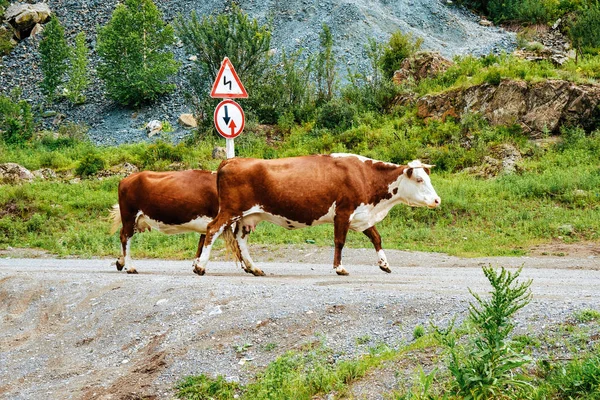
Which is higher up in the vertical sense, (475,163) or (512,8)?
(512,8)

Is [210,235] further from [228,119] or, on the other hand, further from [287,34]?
[287,34]

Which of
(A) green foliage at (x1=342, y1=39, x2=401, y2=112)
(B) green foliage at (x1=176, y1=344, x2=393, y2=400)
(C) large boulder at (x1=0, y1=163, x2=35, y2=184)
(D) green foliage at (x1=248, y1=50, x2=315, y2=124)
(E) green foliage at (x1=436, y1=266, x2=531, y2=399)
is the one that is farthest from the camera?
(D) green foliage at (x1=248, y1=50, x2=315, y2=124)

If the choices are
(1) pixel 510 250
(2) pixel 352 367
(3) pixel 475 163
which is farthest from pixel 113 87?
(2) pixel 352 367

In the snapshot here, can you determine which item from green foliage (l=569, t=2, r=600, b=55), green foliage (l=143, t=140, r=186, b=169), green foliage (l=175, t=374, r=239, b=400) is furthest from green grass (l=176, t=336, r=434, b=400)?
green foliage (l=569, t=2, r=600, b=55)

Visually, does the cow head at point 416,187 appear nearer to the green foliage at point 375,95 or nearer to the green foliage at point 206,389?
the green foliage at point 206,389

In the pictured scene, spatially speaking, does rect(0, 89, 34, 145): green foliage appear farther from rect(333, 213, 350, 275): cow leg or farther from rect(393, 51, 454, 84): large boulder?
rect(333, 213, 350, 275): cow leg

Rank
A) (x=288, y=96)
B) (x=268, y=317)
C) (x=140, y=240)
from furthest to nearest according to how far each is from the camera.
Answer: (x=288, y=96) < (x=140, y=240) < (x=268, y=317)

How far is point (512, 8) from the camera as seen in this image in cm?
4875

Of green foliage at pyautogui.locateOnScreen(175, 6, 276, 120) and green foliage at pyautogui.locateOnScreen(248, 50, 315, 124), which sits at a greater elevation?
green foliage at pyautogui.locateOnScreen(175, 6, 276, 120)

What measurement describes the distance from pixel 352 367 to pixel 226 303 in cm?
267

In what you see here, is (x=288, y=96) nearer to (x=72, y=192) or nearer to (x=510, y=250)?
(x=72, y=192)

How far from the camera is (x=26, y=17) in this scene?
52438 mm

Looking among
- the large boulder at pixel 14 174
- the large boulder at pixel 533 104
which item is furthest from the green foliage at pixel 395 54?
the large boulder at pixel 14 174

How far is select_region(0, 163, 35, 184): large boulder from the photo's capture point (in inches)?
1107
